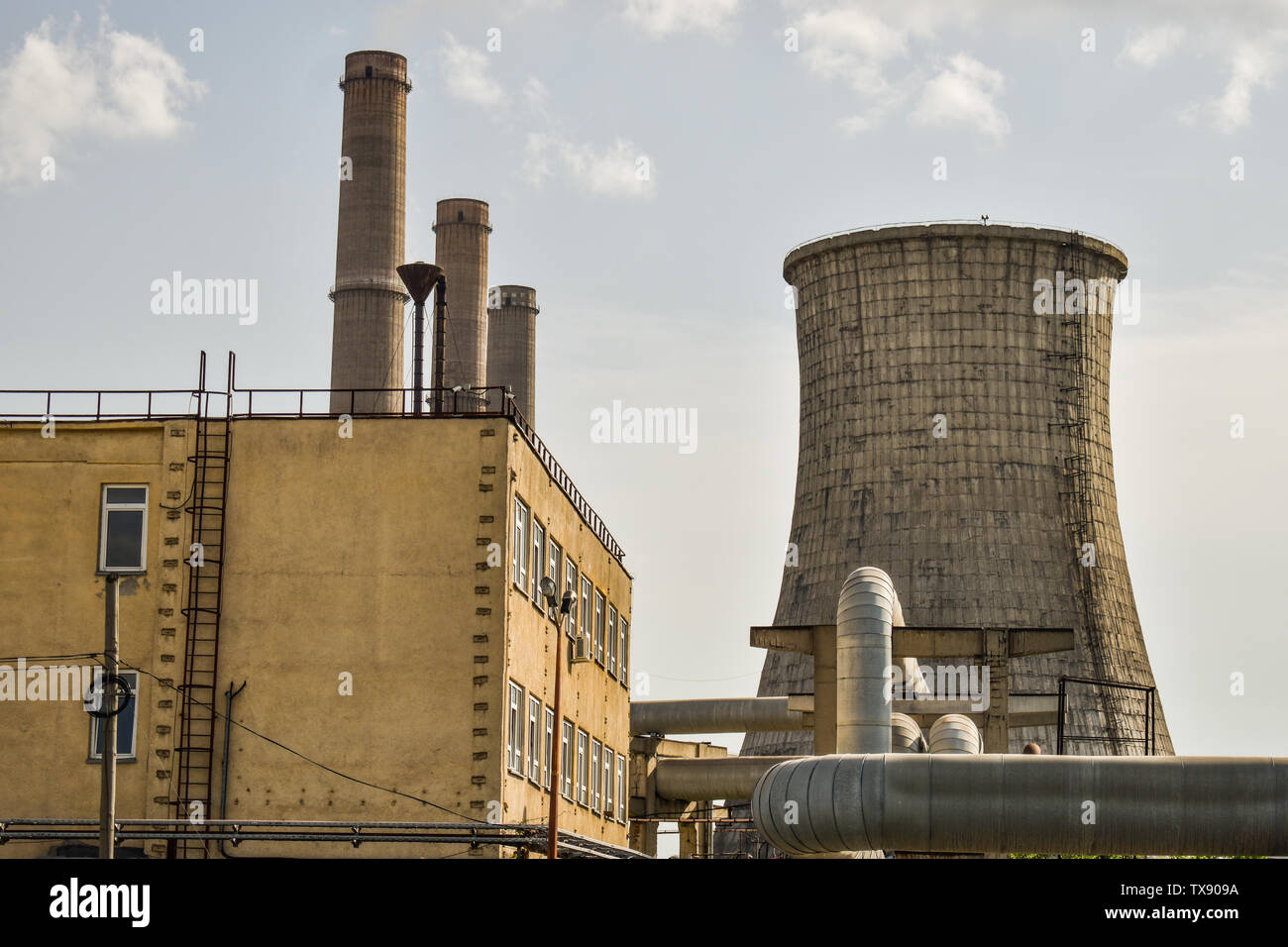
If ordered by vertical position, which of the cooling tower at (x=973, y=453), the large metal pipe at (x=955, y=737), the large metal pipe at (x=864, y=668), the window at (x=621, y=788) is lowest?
the window at (x=621, y=788)

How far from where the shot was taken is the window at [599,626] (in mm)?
38500

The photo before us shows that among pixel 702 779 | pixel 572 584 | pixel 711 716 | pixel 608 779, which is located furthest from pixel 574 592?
pixel 711 716

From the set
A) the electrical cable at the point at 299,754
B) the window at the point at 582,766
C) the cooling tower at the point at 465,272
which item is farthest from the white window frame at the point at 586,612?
the cooling tower at the point at 465,272

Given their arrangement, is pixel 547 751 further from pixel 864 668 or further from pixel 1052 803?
pixel 1052 803

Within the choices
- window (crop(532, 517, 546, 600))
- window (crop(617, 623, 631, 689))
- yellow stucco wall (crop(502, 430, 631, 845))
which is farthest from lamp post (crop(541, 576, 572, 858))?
window (crop(617, 623, 631, 689))

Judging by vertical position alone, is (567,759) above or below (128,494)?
below

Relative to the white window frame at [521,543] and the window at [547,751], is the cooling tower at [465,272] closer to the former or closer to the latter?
the window at [547,751]

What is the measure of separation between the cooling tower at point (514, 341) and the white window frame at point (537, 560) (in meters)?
51.1

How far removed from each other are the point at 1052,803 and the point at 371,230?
43582 mm

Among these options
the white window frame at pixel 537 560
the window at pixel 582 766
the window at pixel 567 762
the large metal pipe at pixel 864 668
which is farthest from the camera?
the window at pixel 582 766

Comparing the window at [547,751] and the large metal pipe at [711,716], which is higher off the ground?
the large metal pipe at [711,716]

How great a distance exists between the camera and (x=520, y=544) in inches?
1194

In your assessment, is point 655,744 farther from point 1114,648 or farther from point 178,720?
point 178,720
